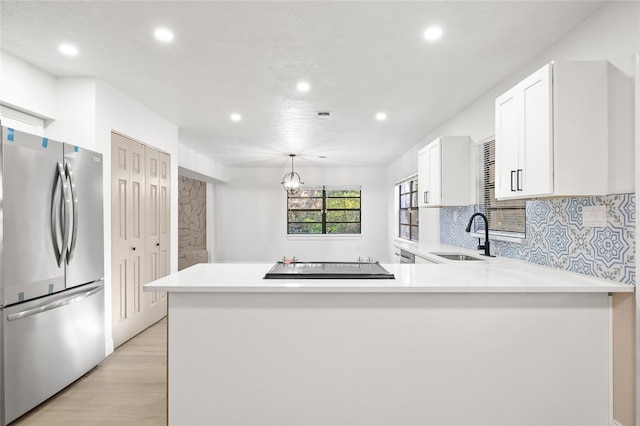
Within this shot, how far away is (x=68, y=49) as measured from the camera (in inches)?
104

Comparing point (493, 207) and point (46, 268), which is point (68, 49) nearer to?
point (46, 268)

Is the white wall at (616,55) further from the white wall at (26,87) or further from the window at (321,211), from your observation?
the window at (321,211)

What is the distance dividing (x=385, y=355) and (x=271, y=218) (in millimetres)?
7241

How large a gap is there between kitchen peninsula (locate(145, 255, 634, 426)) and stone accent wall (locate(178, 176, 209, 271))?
18.8 ft

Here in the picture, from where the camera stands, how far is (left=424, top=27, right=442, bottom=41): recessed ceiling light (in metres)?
2.35

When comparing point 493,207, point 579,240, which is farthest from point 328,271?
point 493,207

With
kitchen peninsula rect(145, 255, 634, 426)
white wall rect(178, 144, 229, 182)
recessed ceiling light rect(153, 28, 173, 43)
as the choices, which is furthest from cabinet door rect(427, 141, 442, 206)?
white wall rect(178, 144, 229, 182)

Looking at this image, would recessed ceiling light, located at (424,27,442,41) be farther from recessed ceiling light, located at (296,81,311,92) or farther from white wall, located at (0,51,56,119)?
white wall, located at (0,51,56,119)

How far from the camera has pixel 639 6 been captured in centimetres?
182

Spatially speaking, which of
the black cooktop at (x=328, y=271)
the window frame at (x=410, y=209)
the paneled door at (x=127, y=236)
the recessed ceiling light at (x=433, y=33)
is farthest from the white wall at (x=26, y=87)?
the window frame at (x=410, y=209)

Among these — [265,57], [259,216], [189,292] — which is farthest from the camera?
[259,216]

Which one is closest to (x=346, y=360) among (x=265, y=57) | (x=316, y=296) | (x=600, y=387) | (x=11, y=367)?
(x=316, y=296)

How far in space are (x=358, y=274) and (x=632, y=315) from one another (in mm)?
1389

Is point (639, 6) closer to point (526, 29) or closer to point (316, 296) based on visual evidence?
point (526, 29)
